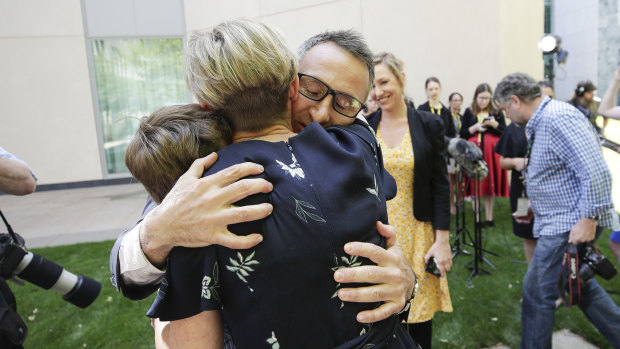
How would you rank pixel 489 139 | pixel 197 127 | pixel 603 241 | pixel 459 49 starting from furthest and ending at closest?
pixel 459 49 → pixel 489 139 → pixel 603 241 → pixel 197 127

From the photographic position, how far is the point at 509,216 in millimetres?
7137

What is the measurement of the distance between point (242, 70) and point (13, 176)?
211cm

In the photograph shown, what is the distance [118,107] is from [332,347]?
13315mm

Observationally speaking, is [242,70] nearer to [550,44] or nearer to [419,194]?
[419,194]

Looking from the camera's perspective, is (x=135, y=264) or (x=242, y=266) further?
(x=135, y=264)

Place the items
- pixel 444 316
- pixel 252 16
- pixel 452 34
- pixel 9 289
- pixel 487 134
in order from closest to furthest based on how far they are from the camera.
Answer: pixel 9 289 < pixel 444 316 < pixel 487 134 < pixel 452 34 < pixel 252 16

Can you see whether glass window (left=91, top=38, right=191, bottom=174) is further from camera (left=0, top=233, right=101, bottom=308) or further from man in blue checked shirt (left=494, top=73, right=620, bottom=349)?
man in blue checked shirt (left=494, top=73, right=620, bottom=349)

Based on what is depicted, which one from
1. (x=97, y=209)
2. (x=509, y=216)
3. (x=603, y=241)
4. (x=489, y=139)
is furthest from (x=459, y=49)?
(x=97, y=209)

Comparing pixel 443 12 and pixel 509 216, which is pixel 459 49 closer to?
pixel 443 12

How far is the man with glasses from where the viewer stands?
0.91 metres

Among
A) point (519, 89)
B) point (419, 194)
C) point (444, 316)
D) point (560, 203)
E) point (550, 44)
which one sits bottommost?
point (444, 316)

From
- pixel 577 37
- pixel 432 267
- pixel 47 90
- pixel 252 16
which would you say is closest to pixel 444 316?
pixel 432 267

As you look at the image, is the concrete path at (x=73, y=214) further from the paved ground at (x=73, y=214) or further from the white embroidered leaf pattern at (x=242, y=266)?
the white embroidered leaf pattern at (x=242, y=266)

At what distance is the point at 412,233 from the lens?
9.01ft
